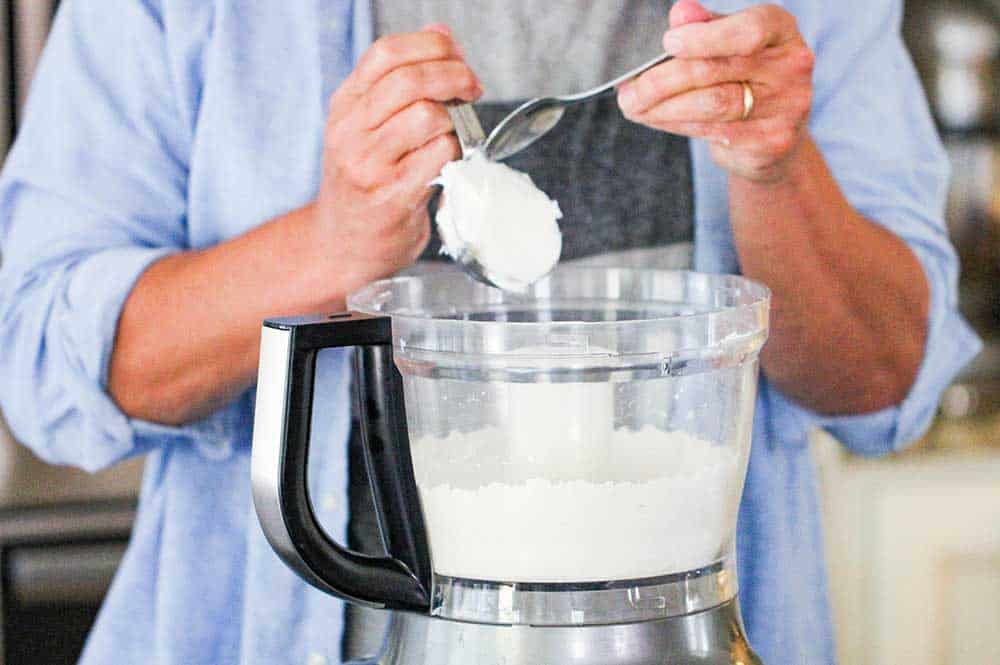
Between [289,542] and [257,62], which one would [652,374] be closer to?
[289,542]

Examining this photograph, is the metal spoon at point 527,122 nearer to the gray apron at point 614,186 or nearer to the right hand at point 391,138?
the right hand at point 391,138

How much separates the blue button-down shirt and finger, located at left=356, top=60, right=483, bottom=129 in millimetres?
172

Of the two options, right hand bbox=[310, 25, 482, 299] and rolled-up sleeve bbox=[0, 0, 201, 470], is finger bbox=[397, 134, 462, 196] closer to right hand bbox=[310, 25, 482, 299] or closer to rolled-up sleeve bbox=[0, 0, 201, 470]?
right hand bbox=[310, 25, 482, 299]

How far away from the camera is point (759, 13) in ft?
1.85

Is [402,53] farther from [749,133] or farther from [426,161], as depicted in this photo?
[749,133]

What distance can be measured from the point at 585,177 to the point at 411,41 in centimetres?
23

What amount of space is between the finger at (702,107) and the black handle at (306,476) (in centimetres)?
18

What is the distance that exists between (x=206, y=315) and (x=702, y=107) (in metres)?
0.31

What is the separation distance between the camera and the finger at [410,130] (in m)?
0.57

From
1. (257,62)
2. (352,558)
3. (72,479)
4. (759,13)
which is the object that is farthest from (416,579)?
(72,479)

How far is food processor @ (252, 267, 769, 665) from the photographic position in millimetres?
440

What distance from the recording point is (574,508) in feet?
1.46

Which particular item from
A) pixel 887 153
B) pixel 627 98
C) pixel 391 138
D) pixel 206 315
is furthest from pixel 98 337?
pixel 887 153

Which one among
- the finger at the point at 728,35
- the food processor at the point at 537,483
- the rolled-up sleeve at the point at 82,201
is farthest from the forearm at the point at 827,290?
the rolled-up sleeve at the point at 82,201
